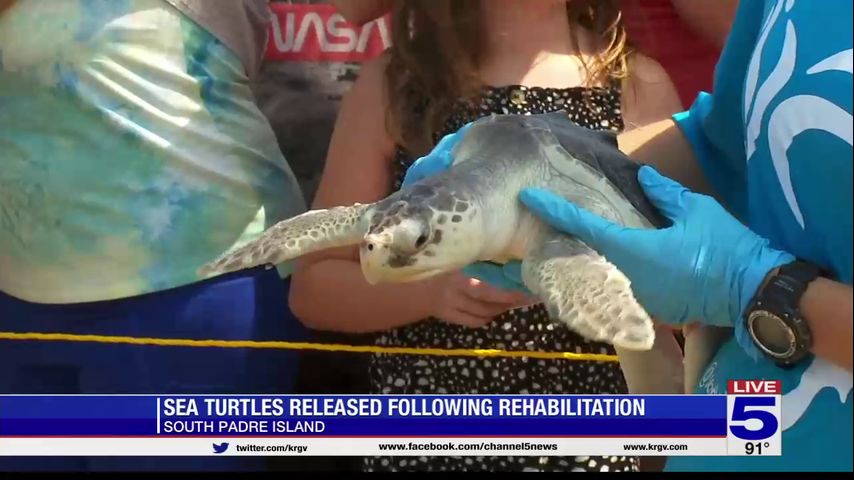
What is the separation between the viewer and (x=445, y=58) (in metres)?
0.75

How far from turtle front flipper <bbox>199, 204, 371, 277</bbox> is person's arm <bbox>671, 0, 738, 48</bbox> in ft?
1.13

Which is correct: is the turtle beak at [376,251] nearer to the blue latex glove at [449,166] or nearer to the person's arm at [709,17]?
the blue latex glove at [449,166]

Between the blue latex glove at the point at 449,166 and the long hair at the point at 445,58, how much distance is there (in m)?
0.08

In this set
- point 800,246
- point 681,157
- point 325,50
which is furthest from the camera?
point 325,50

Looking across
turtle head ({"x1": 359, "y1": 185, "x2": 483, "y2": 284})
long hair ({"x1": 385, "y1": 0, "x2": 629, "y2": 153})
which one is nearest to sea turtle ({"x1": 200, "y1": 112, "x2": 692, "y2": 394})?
turtle head ({"x1": 359, "y1": 185, "x2": 483, "y2": 284})

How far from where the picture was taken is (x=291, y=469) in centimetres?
72

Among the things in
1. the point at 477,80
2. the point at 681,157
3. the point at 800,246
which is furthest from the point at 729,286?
the point at 477,80

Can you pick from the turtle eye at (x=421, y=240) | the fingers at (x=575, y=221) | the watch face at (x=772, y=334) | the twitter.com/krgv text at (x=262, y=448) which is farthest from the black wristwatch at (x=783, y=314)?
the twitter.com/krgv text at (x=262, y=448)

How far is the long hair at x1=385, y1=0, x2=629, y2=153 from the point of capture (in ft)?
2.41

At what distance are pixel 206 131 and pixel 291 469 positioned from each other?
0.32m

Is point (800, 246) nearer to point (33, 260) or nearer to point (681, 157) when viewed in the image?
point (681, 157)

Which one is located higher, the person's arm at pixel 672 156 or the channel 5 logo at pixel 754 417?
the person's arm at pixel 672 156

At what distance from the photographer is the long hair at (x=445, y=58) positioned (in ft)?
2.41

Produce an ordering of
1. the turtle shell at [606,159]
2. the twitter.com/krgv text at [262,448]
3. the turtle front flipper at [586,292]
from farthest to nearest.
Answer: the twitter.com/krgv text at [262,448], the turtle shell at [606,159], the turtle front flipper at [586,292]
